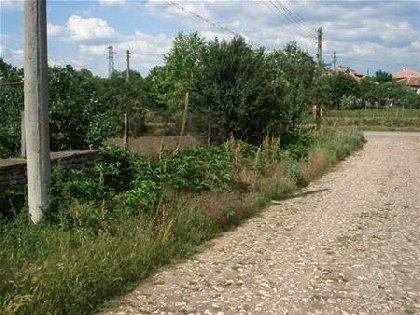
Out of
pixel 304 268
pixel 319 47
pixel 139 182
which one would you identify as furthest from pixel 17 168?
pixel 319 47

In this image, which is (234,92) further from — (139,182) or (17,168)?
(17,168)

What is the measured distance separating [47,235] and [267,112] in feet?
47.4

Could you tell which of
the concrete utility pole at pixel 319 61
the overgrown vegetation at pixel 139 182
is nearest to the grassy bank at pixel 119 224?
the overgrown vegetation at pixel 139 182

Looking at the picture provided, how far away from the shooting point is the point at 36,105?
753 cm

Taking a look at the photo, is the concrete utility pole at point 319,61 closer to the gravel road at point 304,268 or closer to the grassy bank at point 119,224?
the grassy bank at point 119,224

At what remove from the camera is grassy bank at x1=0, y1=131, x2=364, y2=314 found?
5445 millimetres

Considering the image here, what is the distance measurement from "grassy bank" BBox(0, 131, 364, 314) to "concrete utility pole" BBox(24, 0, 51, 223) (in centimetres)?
26

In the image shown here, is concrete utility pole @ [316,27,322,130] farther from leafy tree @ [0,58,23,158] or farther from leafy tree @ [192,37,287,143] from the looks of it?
leafy tree @ [0,58,23,158]

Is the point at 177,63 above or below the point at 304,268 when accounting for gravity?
above

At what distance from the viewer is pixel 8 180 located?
8.30 meters

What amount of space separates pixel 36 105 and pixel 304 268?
4.20 metres

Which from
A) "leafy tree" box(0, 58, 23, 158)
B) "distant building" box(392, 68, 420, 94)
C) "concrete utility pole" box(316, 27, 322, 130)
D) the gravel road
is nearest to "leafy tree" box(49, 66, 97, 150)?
"leafy tree" box(0, 58, 23, 158)

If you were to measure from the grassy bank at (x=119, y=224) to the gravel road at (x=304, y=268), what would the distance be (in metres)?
0.33

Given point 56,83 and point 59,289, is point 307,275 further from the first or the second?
point 56,83
